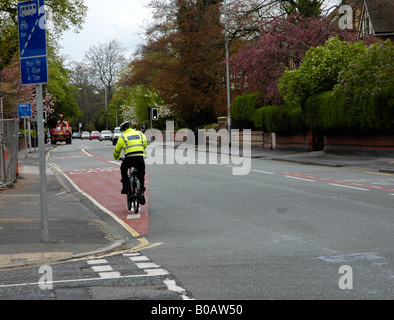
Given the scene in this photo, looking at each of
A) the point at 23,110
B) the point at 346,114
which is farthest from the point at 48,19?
the point at 346,114

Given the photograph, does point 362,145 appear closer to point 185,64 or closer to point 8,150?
point 8,150

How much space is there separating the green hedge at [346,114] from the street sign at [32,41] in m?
19.4

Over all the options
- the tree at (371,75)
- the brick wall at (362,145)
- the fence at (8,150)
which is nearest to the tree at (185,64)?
the brick wall at (362,145)

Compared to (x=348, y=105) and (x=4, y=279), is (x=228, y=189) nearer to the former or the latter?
(x=4, y=279)

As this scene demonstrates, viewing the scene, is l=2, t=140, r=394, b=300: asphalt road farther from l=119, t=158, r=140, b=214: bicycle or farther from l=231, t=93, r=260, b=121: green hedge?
l=231, t=93, r=260, b=121: green hedge

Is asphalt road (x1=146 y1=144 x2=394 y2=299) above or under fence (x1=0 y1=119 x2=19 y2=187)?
under

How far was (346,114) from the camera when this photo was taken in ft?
94.8

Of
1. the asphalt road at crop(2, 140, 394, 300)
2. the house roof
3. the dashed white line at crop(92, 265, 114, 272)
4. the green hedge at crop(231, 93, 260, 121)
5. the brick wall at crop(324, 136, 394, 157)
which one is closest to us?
the asphalt road at crop(2, 140, 394, 300)

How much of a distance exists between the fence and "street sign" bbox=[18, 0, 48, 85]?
29.0ft

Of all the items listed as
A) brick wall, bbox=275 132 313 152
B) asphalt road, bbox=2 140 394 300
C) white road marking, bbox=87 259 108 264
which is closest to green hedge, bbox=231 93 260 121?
brick wall, bbox=275 132 313 152

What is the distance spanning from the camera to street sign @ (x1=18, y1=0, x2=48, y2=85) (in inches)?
354
